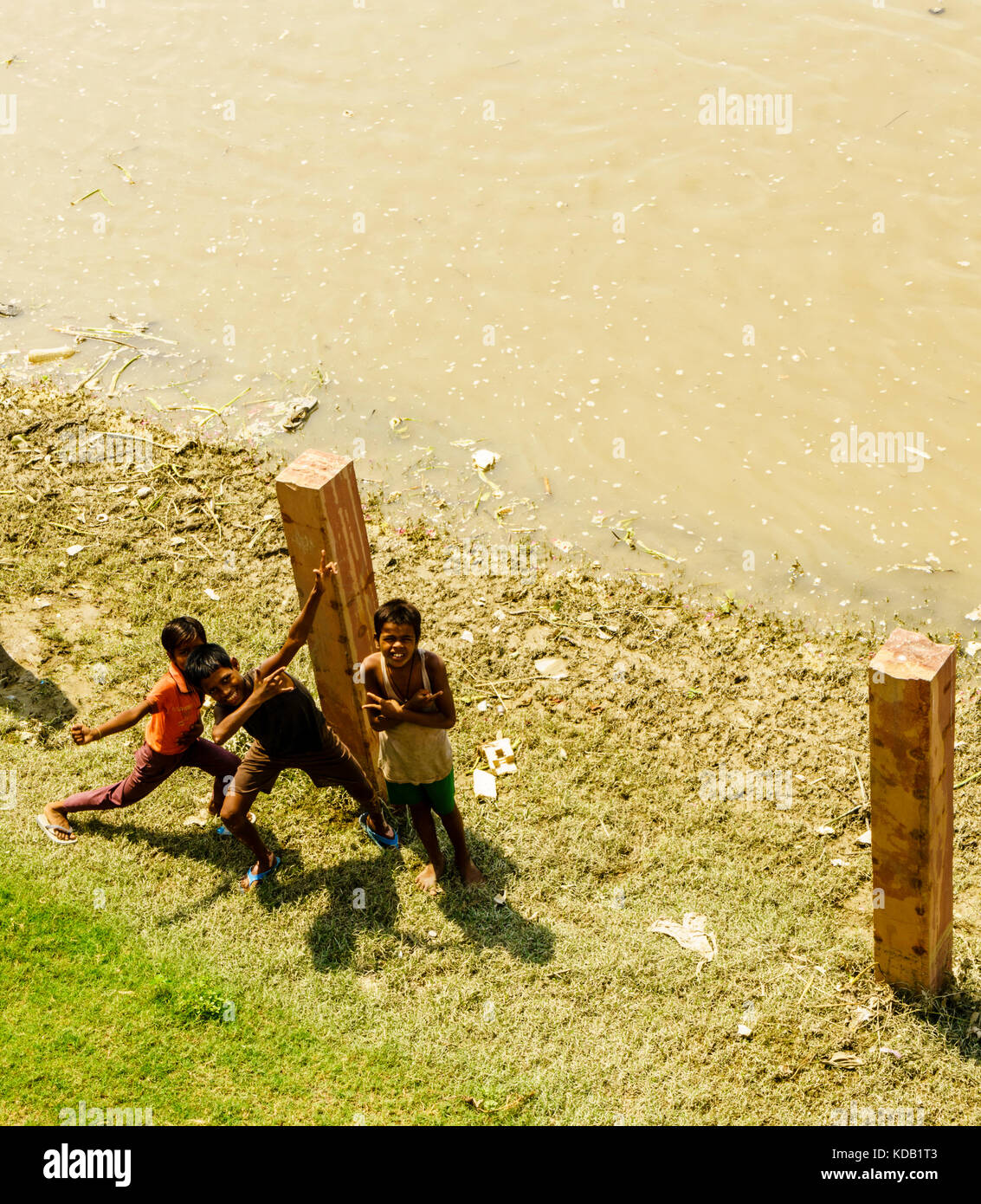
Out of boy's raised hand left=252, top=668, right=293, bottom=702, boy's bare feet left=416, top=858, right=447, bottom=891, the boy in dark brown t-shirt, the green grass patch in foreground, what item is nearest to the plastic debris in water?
boy's bare feet left=416, top=858, right=447, bottom=891

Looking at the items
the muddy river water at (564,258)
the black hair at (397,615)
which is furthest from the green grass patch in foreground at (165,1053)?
the muddy river water at (564,258)

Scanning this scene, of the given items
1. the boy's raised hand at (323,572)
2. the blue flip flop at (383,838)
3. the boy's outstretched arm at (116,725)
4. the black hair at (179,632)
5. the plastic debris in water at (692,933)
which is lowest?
the plastic debris in water at (692,933)

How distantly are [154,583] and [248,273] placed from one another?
12.7ft

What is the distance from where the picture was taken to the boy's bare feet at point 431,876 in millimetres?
5559

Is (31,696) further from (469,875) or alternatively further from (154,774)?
(469,875)

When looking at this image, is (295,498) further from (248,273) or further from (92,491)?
(248,273)

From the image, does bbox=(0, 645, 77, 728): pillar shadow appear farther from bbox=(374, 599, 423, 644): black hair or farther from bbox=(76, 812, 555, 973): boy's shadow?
bbox=(374, 599, 423, 644): black hair

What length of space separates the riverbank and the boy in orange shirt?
206 mm

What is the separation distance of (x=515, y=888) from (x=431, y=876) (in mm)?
393

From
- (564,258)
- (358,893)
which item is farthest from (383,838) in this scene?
(564,258)

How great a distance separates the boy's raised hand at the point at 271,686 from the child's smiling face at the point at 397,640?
1.60 feet

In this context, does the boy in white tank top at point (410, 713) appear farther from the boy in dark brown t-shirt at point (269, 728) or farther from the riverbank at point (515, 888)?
the riverbank at point (515, 888)

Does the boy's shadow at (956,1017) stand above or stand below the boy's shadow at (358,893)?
below

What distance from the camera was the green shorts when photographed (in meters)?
5.28
